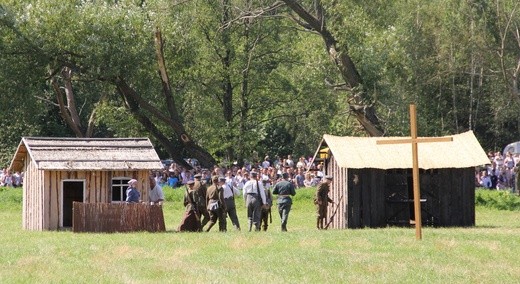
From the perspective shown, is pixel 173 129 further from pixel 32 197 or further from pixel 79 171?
pixel 79 171

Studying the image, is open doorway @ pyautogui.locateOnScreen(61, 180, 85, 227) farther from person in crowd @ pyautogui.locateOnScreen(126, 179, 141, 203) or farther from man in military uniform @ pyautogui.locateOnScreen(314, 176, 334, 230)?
man in military uniform @ pyautogui.locateOnScreen(314, 176, 334, 230)

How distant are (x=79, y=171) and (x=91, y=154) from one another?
2.79ft

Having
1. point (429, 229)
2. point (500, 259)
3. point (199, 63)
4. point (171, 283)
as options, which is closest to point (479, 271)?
point (500, 259)

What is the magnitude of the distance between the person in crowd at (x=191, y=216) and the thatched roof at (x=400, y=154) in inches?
203

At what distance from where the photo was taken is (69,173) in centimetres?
3953

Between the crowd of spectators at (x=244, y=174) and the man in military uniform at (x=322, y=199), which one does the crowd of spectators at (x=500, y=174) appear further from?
the man in military uniform at (x=322, y=199)

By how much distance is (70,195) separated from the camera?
42094 mm

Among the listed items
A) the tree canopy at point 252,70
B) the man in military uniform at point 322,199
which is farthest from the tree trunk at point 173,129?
the man in military uniform at point 322,199

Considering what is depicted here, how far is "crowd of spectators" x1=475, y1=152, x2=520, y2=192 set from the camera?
185 ft

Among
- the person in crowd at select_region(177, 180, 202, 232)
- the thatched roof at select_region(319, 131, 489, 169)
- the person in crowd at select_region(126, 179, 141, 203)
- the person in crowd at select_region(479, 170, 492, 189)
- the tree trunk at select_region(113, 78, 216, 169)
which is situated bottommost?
Answer: the person in crowd at select_region(177, 180, 202, 232)

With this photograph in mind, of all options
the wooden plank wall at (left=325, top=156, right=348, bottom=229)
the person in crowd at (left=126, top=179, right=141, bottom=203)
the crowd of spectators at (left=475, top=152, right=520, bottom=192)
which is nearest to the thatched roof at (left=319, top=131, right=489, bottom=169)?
the wooden plank wall at (left=325, top=156, right=348, bottom=229)

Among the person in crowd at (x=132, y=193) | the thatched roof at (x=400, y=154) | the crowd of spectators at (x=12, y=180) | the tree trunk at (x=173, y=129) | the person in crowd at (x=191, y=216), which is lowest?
the person in crowd at (x=191, y=216)

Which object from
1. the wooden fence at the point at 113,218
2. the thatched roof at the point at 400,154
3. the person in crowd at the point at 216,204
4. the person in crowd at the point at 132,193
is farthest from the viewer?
the thatched roof at the point at 400,154

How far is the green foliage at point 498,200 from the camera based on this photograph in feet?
166
